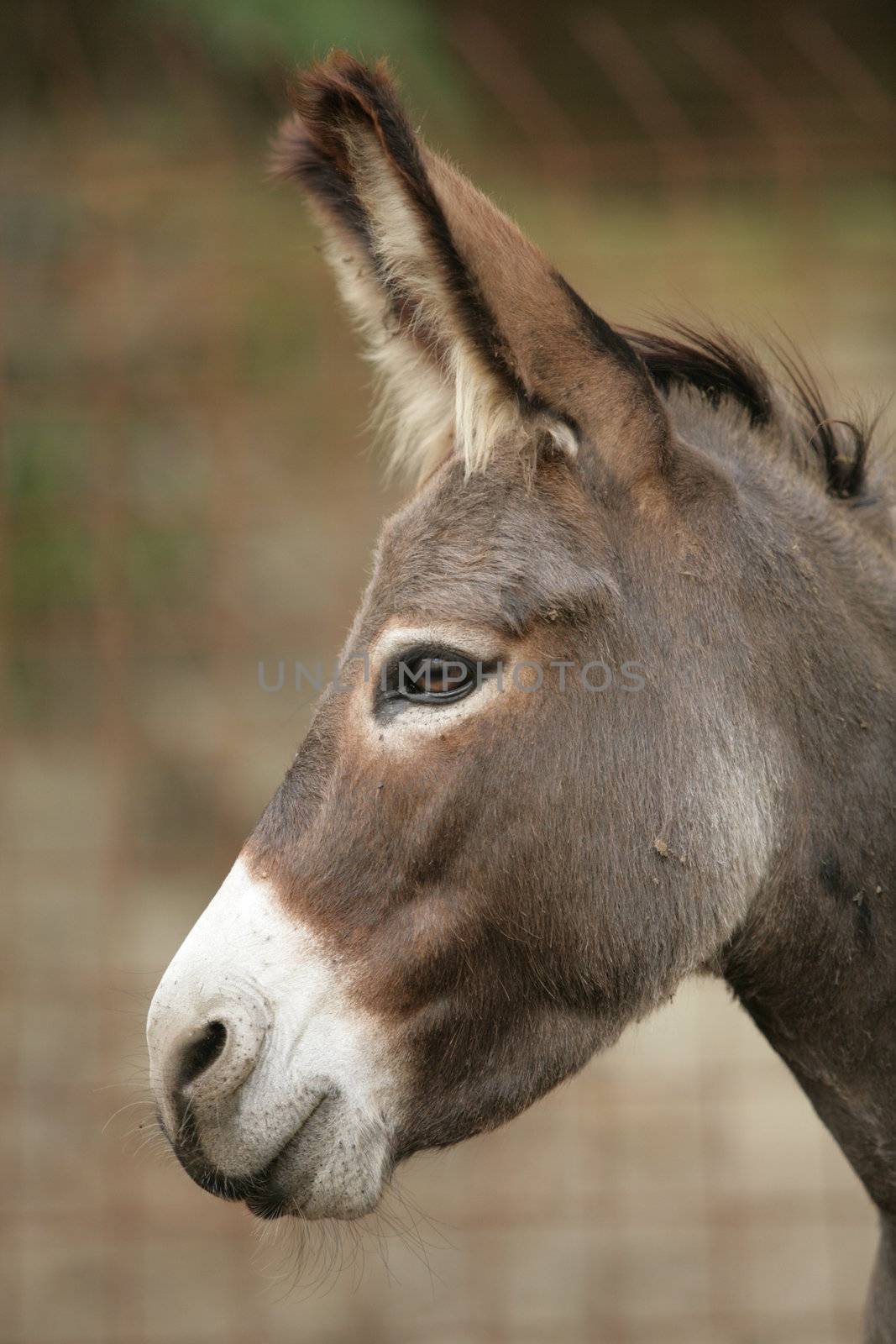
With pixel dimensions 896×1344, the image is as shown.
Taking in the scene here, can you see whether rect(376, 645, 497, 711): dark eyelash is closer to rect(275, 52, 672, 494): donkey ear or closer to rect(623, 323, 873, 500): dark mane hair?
rect(275, 52, 672, 494): donkey ear

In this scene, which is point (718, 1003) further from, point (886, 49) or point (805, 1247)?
point (886, 49)

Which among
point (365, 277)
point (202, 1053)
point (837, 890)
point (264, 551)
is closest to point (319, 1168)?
point (202, 1053)

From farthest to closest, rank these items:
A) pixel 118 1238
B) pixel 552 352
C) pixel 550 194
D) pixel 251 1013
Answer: pixel 550 194 → pixel 118 1238 → pixel 552 352 → pixel 251 1013

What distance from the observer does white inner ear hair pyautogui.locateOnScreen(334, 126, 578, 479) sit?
72.9 inches

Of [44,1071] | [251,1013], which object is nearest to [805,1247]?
[44,1071]

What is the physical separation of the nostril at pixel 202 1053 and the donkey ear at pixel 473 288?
3.09 feet

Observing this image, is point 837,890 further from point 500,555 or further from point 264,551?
point 264,551

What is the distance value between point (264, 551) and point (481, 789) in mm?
4306

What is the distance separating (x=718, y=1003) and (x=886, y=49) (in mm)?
4730

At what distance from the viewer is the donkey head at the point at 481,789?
5.97ft

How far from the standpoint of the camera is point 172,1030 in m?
1.80

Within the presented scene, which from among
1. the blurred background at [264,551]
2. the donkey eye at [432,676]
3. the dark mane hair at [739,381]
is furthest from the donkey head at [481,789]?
the blurred background at [264,551]

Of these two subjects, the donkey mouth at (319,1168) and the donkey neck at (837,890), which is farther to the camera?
the donkey neck at (837,890)

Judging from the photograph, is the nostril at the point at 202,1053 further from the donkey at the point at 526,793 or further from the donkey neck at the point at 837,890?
the donkey neck at the point at 837,890
